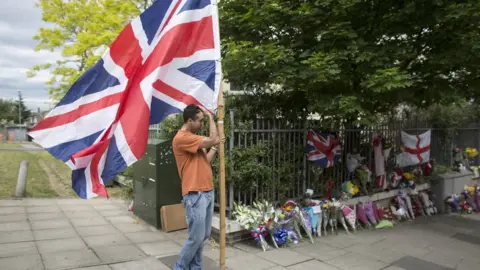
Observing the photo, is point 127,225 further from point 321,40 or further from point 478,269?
point 478,269

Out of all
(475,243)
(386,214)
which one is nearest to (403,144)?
(386,214)

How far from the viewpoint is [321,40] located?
6.15 m

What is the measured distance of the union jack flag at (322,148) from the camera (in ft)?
22.3

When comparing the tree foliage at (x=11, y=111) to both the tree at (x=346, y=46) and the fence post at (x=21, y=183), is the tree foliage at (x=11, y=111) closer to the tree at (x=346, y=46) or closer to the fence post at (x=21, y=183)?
the fence post at (x=21, y=183)

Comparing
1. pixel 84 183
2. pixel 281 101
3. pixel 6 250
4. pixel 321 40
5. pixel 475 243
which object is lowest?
pixel 475 243

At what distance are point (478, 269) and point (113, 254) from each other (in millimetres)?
5160

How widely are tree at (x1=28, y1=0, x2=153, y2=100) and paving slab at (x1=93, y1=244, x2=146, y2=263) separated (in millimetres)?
8328

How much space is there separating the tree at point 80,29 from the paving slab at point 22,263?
8539mm

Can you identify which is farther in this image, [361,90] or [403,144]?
[403,144]

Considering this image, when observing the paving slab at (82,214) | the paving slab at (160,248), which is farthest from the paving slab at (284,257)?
the paving slab at (82,214)

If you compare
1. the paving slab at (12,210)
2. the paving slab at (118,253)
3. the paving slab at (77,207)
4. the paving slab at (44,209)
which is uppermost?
the paving slab at (12,210)

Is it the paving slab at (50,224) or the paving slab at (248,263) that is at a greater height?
the paving slab at (50,224)

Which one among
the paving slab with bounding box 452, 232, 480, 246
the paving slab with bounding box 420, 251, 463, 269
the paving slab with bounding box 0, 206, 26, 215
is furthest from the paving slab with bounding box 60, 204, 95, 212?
the paving slab with bounding box 452, 232, 480, 246

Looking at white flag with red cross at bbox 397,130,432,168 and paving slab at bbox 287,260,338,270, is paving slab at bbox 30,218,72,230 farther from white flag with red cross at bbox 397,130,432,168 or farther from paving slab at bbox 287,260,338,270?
white flag with red cross at bbox 397,130,432,168
